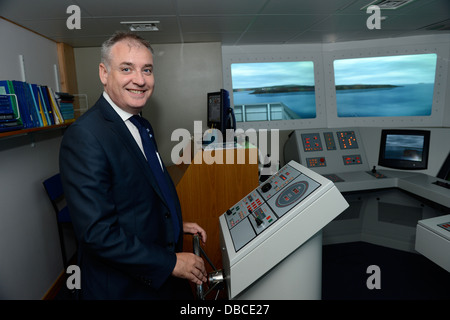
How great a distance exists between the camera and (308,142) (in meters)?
3.30

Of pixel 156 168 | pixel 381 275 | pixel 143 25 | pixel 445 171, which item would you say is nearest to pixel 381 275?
pixel 381 275

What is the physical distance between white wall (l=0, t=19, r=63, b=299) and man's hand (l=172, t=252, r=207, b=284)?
1717 millimetres

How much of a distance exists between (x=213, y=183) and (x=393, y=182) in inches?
74.4

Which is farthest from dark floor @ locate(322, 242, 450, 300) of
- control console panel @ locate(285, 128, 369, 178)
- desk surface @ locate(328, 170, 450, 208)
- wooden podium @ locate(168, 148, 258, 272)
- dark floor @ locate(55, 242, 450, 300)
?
wooden podium @ locate(168, 148, 258, 272)

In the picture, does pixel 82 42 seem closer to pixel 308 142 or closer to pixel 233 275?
pixel 308 142

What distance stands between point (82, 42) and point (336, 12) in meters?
2.54

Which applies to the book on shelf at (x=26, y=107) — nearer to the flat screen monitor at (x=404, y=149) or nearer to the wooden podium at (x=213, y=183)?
the wooden podium at (x=213, y=183)

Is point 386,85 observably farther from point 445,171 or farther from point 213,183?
point 213,183

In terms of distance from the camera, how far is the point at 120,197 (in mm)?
1046

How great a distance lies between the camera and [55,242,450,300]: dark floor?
2.46 metres

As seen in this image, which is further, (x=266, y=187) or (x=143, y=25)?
(x=143, y=25)

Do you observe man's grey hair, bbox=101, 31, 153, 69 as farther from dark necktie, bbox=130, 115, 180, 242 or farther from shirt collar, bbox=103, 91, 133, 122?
dark necktie, bbox=130, 115, 180, 242

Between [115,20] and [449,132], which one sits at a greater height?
[115,20]
